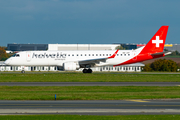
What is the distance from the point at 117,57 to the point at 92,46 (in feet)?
291

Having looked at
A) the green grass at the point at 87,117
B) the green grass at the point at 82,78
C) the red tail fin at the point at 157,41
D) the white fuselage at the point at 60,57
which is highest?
the red tail fin at the point at 157,41

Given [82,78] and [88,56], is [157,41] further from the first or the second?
[82,78]

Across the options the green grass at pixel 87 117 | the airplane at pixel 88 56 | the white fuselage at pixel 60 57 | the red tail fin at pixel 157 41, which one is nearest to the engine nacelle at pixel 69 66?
the airplane at pixel 88 56

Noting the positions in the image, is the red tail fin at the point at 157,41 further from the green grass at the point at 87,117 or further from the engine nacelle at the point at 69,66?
the green grass at the point at 87,117

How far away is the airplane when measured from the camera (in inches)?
1988

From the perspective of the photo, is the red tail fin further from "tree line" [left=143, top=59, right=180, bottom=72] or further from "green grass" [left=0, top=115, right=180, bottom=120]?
"green grass" [left=0, top=115, right=180, bottom=120]

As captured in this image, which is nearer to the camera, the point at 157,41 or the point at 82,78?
the point at 82,78

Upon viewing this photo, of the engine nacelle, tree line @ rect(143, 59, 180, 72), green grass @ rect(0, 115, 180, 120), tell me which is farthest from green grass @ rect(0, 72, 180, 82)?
tree line @ rect(143, 59, 180, 72)

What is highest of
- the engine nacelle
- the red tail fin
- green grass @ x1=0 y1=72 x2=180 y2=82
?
the red tail fin

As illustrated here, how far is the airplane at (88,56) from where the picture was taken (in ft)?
166

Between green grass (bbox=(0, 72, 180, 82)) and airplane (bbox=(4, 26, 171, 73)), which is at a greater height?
airplane (bbox=(4, 26, 171, 73))

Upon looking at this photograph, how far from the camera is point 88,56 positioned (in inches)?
2015

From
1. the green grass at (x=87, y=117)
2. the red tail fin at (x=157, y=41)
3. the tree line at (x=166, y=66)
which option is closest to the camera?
the green grass at (x=87, y=117)

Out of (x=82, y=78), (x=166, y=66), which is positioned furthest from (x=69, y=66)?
(x=166, y=66)
